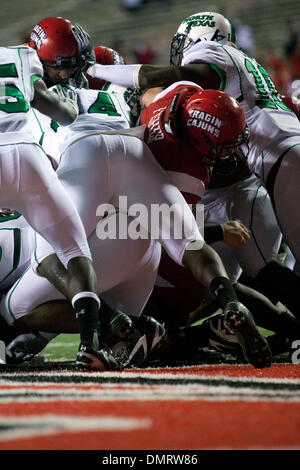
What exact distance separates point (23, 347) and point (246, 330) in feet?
2.90

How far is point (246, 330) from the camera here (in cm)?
213

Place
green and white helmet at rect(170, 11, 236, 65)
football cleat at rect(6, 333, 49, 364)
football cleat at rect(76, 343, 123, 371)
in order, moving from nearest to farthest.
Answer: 1. football cleat at rect(76, 343, 123, 371)
2. football cleat at rect(6, 333, 49, 364)
3. green and white helmet at rect(170, 11, 236, 65)

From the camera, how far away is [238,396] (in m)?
1.58

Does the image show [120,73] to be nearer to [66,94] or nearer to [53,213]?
[66,94]

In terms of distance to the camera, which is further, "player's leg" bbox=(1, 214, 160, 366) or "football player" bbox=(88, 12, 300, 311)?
"football player" bbox=(88, 12, 300, 311)

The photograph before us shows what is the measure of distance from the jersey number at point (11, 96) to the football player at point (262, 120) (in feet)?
2.28

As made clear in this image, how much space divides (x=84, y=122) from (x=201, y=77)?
55cm

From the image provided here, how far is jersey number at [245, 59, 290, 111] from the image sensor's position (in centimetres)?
318

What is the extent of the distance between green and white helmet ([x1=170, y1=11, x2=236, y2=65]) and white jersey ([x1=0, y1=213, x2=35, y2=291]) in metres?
1.41

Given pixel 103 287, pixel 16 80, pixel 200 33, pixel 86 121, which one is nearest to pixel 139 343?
pixel 103 287

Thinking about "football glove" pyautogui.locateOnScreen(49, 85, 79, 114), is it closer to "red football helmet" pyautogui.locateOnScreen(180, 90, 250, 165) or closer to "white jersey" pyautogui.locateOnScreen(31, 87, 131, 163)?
"white jersey" pyautogui.locateOnScreen(31, 87, 131, 163)

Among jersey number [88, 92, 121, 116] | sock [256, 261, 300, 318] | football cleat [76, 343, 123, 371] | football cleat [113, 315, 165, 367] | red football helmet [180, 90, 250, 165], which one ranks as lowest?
sock [256, 261, 300, 318]

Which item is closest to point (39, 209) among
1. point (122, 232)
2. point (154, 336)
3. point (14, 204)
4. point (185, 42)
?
point (14, 204)

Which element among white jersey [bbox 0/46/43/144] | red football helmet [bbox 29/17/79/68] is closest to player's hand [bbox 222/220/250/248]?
white jersey [bbox 0/46/43/144]
